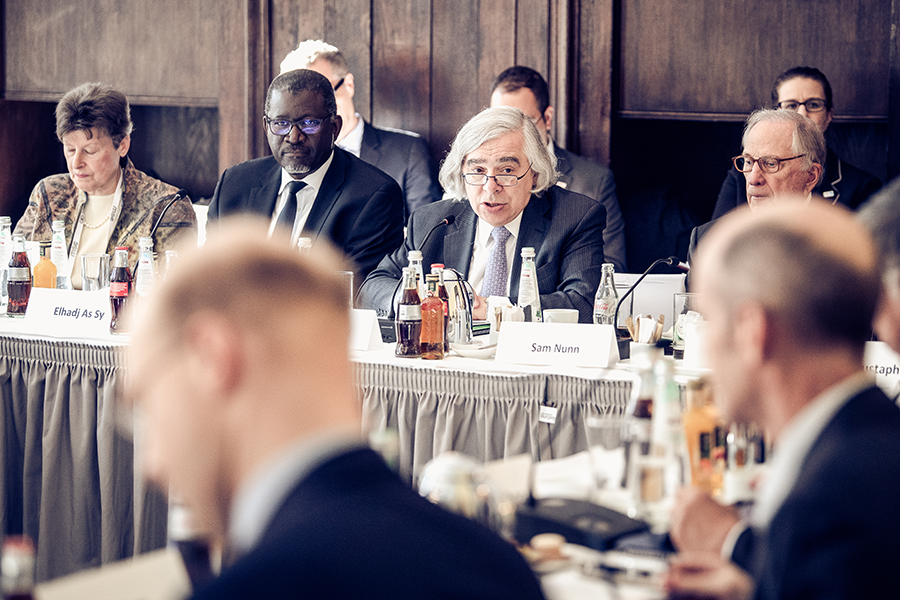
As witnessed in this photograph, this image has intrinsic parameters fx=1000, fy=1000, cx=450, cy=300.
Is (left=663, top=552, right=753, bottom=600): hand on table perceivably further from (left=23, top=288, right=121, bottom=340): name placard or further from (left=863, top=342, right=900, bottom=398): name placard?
(left=23, top=288, right=121, bottom=340): name placard

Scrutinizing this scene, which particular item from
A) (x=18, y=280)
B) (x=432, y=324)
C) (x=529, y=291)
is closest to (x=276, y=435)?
(x=432, y=324)

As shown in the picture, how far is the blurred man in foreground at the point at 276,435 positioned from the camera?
0.80m

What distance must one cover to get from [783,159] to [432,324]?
1314 millimetres

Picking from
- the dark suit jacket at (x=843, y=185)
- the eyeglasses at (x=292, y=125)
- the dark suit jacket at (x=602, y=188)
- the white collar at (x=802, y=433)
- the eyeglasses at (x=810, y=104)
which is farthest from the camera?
the dark suit jacket at (x=602, y=188)

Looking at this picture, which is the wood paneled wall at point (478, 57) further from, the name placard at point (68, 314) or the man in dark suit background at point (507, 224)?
the name placard at point (68, 314)

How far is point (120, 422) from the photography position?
8.73 ft

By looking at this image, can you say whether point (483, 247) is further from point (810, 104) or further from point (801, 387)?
point (801, 387)

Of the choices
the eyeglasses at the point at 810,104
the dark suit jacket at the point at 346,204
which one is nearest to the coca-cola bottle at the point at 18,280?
the dark suit jacket at the point at 346,204

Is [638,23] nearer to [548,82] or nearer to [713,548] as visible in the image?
[548,82]

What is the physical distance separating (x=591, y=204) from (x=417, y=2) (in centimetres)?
187

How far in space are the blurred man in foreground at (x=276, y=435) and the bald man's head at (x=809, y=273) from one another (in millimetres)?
409

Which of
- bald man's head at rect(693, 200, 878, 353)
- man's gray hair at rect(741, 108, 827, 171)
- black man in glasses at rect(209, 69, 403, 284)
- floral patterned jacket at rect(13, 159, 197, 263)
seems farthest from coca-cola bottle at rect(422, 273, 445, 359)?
bald man's head at rect(693, 200, 878, 353)

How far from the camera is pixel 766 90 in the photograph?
172 inches

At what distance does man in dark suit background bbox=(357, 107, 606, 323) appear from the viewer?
10.0 ft
